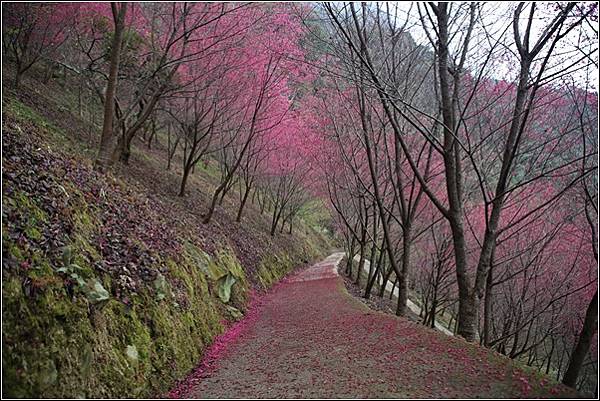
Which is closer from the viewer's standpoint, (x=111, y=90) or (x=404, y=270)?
(x=111, y=90)

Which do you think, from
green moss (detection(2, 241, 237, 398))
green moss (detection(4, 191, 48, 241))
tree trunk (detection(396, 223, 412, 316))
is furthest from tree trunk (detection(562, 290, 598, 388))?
green moss (detection(4, 191, 48, 241))

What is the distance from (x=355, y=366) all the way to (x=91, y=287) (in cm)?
332

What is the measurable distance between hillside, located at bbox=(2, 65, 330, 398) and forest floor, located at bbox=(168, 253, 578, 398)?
54cm

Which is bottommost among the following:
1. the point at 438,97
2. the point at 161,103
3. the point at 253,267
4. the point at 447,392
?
the point at 253,267

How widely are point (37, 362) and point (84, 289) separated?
1.11 meters

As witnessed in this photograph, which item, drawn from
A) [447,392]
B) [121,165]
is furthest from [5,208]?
[121,165]

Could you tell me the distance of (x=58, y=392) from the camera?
3432 millimetres

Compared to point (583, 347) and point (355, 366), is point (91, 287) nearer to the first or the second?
point (355, 366)

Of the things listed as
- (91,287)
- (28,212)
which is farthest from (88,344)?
(28,212)

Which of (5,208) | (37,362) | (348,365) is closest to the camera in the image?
(37,362)

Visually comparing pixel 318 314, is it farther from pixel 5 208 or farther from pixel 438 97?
pixel 5 208

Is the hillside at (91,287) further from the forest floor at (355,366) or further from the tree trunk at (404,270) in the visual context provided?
the tree trunk at (404,270)

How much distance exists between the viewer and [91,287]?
453cm

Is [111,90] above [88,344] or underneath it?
above
